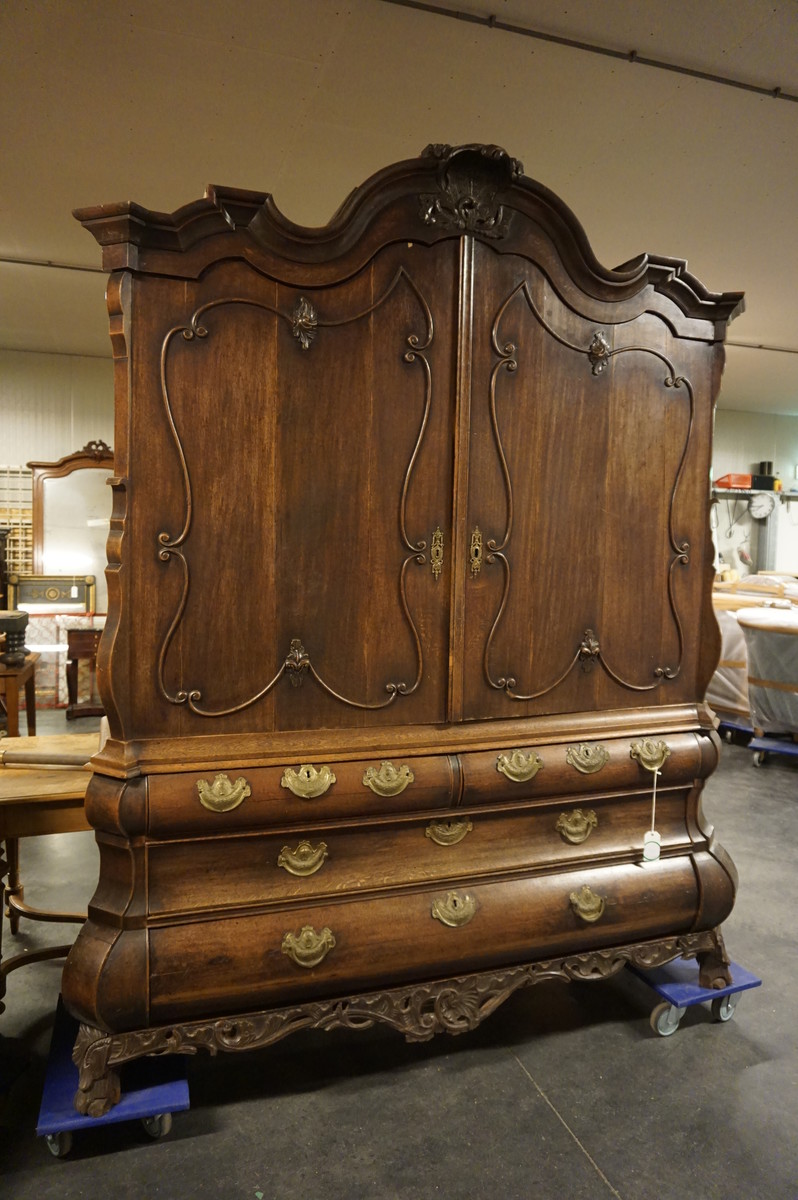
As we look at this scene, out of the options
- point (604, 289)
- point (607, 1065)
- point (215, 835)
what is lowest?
point (607, 1065)

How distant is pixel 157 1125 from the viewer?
188 cm

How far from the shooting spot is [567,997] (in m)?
2.53

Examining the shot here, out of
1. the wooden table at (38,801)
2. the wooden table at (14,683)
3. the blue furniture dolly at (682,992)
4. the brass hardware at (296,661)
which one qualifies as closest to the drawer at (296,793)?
the brass hardware at (296,661)

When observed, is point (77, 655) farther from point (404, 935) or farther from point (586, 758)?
point (586, 758)

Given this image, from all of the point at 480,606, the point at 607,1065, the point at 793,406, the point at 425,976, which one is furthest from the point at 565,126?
the point at 793,406

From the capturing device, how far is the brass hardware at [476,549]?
6.93 ft

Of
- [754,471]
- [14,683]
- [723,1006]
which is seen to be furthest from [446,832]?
[754,471]

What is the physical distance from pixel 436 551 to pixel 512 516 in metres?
0.25

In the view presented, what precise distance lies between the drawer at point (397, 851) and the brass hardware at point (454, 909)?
0.05 meters

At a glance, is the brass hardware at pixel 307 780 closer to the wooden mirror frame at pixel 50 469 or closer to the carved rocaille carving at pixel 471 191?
the carved rocaille carving at pixel 471 191

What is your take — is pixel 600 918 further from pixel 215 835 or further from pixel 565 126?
pixel 565 126

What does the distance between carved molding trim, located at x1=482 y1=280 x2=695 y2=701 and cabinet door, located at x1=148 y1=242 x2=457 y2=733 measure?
0.14m

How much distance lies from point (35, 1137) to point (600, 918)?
157cm

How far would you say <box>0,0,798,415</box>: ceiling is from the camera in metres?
2.44
